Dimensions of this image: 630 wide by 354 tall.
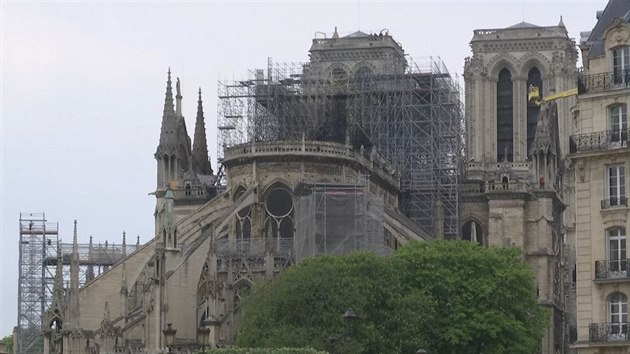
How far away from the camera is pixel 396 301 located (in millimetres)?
78500

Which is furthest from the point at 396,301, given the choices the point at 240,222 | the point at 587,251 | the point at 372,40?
the point at 372,40

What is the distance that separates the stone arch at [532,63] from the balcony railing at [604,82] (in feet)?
218

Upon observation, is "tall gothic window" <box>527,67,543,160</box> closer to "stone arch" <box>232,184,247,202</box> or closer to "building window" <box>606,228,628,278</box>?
"stone arch" <box>232,184,247,202</box>

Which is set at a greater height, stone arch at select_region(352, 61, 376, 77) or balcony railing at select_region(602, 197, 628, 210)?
stone arch at select_region(352, 61, 376, 77)

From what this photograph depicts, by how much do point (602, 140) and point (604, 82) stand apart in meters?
2.05

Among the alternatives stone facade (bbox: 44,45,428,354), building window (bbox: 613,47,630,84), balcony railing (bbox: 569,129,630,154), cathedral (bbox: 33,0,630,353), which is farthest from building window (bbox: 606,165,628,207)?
stone facade (bbox: 44,45,428,354)

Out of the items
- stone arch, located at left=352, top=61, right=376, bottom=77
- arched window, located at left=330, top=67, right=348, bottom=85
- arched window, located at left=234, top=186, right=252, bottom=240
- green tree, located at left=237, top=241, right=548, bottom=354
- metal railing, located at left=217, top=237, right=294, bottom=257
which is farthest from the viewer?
stone arch, located at left=352, top=61, right=376, bottom=77

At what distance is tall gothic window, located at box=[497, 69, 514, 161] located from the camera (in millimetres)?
133750

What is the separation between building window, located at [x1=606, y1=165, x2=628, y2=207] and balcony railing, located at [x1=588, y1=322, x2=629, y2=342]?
4008 mm

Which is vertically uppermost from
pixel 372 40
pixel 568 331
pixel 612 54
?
pixel 372 40

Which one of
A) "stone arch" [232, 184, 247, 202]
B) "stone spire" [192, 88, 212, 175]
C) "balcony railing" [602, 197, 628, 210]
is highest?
"stone spire" [192, 88, 212, 175]

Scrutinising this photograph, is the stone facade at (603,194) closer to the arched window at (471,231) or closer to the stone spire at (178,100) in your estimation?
the arched window at (471,231)

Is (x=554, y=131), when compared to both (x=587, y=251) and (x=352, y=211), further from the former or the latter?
(x=587, y=251)

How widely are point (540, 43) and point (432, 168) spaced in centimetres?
2279
